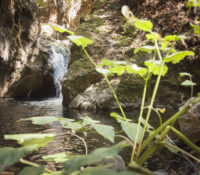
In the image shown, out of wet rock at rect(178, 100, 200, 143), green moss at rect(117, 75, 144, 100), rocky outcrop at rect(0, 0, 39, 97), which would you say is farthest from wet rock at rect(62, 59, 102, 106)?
wet rock at rect(178, 100, 200, 143)

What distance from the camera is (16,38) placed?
6914 millimetres

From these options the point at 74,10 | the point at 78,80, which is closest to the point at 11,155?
the point at 78,80

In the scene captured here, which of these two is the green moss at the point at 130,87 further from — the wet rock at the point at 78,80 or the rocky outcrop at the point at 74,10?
the rocky outcrop at the point at 74,10

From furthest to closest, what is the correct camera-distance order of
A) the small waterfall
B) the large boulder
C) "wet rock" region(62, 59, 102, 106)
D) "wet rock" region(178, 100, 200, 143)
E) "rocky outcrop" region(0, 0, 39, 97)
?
the small waterfall
the large boulder
"rocky outcrop" region(0, 0, 39, 97)
"wet rock" region(62, 59, 102, 106)
"wet rock" region(178, 100, 200, 143)

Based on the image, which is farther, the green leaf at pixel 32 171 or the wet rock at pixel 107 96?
the wet rock at pixel 107 96

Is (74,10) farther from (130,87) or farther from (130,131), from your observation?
(130,131)

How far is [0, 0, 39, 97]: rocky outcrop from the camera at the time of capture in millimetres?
6031

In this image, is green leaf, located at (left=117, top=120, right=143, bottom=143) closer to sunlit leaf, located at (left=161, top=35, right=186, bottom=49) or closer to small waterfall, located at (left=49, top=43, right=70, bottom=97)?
sunlit leaf, located at (left=161, top=35, right=186, bottom=49)

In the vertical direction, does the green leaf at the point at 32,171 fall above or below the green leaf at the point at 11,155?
below

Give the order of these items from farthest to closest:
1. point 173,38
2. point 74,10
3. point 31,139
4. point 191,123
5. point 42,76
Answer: point 74,10 < point 42,76 < point 191,123 < point 173,38 < point 31,139

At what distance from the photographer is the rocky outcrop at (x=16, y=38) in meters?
6.03

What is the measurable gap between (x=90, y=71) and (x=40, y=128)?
2.85 metres

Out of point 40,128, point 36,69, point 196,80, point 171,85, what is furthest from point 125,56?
point 36,69

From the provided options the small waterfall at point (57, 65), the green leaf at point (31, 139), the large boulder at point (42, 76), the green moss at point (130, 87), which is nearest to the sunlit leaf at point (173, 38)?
the green leaf at point (31, 139)
